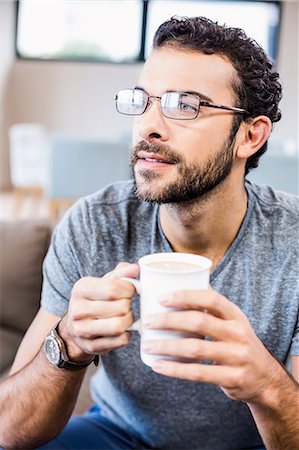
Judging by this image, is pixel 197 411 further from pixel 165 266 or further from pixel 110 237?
pixel 165 266

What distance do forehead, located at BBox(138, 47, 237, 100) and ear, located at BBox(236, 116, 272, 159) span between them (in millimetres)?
123

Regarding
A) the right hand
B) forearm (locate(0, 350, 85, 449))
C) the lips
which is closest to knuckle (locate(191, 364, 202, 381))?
the right hand

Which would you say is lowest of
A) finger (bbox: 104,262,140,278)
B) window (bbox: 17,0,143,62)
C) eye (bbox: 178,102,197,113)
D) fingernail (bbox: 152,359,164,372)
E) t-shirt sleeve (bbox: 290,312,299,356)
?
t-shirt sleeve (bbox: 290,312,299,356)

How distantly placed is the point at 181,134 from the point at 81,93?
6.10m

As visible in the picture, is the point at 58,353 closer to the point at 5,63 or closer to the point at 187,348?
the point at 187,348

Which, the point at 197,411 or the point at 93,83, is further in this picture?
the point at 93,83

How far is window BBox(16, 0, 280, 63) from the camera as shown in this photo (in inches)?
272

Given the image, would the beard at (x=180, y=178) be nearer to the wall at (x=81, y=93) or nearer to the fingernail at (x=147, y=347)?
the fingernail at (x=147, y=347)

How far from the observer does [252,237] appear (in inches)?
54.2

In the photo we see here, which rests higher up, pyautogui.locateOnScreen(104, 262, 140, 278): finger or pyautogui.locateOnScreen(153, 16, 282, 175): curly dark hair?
pyautogui.locateOnScreen(153, 16, 282, 175): curly dark hair

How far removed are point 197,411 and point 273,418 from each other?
1.09 feet

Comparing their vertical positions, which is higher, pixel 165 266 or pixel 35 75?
pixel 35 75

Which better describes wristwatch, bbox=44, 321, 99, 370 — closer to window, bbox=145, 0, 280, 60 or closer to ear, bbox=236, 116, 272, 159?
ear, bbox=236, 116, 272, 159

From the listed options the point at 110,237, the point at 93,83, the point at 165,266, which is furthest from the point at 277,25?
the point at 165,266
